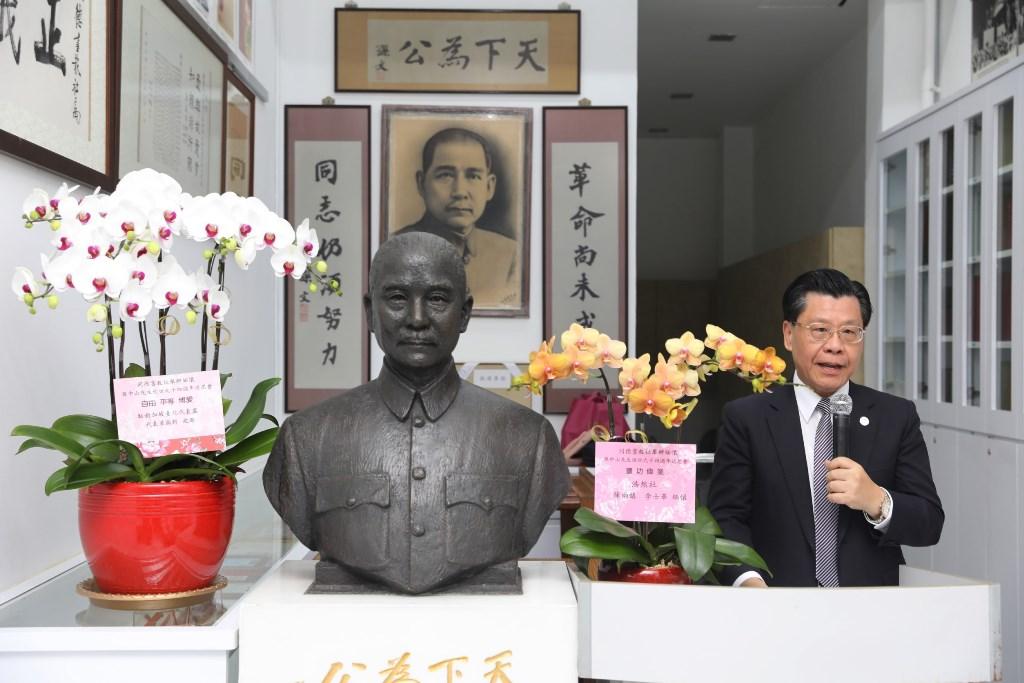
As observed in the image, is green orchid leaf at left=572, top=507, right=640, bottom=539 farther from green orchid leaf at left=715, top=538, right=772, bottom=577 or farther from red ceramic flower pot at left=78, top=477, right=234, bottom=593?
red ceramic flower pot at left=78, top=477, right=234, bottom=593

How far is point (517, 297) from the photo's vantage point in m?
3.70

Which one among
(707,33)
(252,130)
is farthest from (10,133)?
(707,33)

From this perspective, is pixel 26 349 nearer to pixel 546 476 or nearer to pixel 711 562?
pixel 546 476

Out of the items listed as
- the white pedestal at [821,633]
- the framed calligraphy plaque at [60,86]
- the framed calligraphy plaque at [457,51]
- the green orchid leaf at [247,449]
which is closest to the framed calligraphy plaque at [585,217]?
the framed calligraphy plaque at [457,51]

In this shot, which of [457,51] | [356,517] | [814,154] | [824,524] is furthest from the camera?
[814,154]

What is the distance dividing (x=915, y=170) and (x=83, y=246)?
3.38 m

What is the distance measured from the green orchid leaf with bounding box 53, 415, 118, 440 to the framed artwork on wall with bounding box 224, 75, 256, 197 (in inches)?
62.6

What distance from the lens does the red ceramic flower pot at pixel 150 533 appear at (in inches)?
52.2

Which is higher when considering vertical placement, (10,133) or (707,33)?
(707,33)

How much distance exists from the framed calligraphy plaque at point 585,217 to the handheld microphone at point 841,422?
2.06 metres

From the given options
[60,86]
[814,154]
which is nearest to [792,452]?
[60,86]

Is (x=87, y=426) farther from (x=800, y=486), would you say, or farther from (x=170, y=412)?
(x=800, y=486)

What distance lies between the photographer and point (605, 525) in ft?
4.24

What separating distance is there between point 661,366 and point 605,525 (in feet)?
0.73
